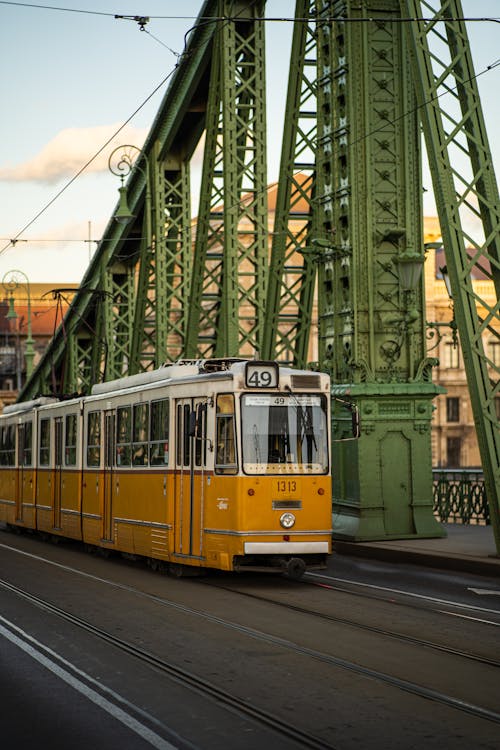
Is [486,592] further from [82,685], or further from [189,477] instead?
[82,685]

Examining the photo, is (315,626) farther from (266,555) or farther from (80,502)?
(80,502)

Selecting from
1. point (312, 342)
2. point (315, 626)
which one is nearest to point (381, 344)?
point (315, 626)

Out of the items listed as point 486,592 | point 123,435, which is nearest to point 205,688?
point 486,592

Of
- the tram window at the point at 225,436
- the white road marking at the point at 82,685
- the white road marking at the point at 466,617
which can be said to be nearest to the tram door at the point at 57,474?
the tram window at the point at 225,436

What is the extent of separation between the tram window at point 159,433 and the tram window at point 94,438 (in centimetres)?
344

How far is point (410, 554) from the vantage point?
19609 millimetres

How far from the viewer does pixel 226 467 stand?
16641 mm

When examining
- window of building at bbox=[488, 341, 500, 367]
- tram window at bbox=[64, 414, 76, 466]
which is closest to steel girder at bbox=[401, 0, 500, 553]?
tram window at bbox=[64, 414, 76, 466]

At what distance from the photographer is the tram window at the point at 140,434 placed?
1903 centimetres

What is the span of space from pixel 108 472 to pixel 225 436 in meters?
5.04

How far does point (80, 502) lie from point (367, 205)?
7253 millimetres

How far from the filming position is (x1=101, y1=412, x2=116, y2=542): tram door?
21016 millimetres

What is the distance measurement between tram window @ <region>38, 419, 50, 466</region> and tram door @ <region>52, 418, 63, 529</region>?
0.76 meters

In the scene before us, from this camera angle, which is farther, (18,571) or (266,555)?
(18,571)
